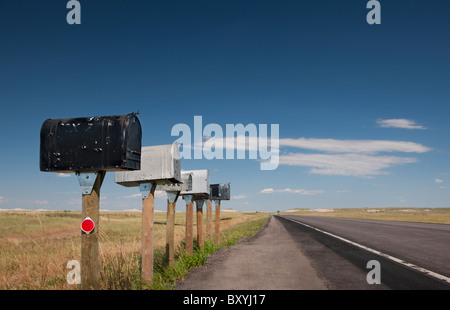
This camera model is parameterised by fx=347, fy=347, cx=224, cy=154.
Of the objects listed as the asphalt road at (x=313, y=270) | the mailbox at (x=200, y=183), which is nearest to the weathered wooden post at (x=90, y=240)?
the asphalt road at (x=313, y=270)

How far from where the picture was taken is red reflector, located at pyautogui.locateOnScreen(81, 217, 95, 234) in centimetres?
421

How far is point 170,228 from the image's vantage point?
7645mm

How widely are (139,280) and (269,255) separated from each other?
3.55 m

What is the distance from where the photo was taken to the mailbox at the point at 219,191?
49.6ft

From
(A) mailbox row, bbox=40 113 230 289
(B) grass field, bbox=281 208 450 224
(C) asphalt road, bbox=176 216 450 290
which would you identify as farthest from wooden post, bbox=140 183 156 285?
(B) grass field, bbox=281 208 450 224

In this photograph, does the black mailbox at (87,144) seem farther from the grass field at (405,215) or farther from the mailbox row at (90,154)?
the grass field at (405,215)

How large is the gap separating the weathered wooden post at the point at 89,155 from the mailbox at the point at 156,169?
4.33 ft

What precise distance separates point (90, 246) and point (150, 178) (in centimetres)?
186

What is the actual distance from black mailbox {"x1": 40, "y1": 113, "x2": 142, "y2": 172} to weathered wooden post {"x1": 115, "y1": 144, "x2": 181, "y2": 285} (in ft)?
4.00

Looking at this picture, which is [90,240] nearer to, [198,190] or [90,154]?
[90,154]
